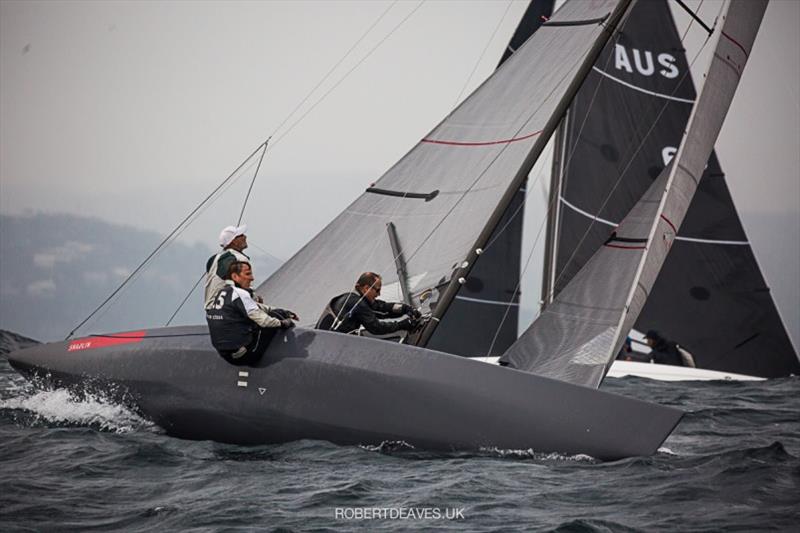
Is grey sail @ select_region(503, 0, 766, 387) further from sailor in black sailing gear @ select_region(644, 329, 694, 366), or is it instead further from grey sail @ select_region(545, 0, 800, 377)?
sailor in black sailing gear @ select_region(644, 329, 694, 366)

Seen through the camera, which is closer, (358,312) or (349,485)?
(349,485)

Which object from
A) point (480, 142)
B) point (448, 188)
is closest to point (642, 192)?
point (480, 142)

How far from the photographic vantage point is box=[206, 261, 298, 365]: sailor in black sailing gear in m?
6.28

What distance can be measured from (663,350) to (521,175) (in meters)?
8.28

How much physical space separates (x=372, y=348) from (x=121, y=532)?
2.04 meters

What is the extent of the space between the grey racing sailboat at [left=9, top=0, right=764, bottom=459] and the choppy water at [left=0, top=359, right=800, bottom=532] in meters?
0.16

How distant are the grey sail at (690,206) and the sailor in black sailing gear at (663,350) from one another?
0.12 meters

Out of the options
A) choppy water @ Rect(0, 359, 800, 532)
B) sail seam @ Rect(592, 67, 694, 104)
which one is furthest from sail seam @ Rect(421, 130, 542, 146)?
sail seam @ Rect(592, 67, 694, 104)

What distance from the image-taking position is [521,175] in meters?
7.31

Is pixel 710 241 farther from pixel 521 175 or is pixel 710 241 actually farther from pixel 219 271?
pixel 219 271

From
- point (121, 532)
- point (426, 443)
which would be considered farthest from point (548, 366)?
point (121, 532)

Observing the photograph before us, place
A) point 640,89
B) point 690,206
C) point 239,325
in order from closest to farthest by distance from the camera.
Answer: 1. point 239,325
2. point 640,89
3. point 690,206

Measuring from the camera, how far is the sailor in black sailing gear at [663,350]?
48.5 feet

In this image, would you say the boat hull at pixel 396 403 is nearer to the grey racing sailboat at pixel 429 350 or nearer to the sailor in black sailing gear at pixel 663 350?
the grey racing sailboat at pixel 429 350
